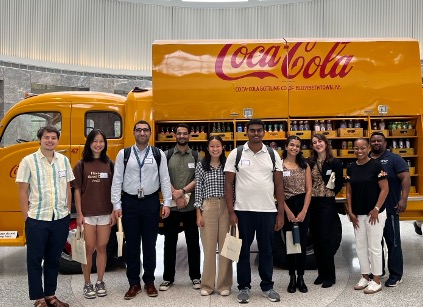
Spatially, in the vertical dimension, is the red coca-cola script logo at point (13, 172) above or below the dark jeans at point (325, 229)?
above

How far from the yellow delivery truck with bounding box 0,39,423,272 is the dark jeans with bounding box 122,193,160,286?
133 centimetres

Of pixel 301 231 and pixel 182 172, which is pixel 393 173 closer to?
pixel 301 231

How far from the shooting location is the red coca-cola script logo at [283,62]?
564 cm

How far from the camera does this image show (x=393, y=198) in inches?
189

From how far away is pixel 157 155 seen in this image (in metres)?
4.56

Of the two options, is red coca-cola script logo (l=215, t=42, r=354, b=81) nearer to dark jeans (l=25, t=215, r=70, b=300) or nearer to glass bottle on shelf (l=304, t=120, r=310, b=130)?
glass bottle on shelf (l=304, t=120, r=310, b=130)

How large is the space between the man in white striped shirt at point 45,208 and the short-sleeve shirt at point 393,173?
3.50 meters

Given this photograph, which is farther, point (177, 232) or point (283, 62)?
point (283, 62)

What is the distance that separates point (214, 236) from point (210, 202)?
379 millimetres

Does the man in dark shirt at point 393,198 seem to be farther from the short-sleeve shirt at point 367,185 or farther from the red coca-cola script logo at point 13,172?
the red coca-cola script logo at point 13,172

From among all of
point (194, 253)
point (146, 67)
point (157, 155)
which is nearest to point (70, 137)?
point (157, 155)

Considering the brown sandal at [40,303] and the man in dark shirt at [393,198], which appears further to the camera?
the man in dark shirt at [393,198]

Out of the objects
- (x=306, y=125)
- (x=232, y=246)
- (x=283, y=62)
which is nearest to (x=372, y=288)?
(x=232, y=246)

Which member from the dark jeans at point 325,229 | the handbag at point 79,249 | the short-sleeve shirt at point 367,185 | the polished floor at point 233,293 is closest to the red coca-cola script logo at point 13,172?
the polished floor at point 233,293
